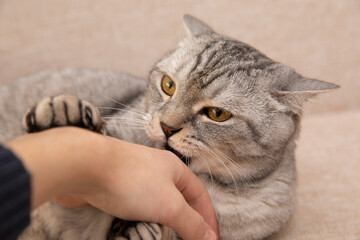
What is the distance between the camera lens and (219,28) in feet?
6.16

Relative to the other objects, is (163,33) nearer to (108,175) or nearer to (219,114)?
(219,114)

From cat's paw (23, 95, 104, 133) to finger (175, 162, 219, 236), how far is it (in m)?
0.26

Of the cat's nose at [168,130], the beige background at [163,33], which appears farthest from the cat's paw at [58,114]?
the beige background at [163,33]

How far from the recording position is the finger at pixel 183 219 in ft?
2.54

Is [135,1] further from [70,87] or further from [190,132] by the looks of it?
[190,132]

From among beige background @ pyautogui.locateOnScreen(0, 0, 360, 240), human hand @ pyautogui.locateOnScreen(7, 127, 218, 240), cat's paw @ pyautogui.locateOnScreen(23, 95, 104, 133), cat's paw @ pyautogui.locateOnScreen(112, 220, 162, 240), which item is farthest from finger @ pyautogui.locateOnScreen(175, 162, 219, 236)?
beige background @ pyautogui.locateOnScreen(0, 0, 360, 240)

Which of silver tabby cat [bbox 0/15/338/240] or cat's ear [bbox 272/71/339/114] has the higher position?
cat's ear [bbox 272/71/339/114]

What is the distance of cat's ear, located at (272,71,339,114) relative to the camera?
101cm

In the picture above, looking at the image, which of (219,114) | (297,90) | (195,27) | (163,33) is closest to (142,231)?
(219,114)

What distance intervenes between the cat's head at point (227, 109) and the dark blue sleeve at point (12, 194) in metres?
0.48

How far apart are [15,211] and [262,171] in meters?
0.74

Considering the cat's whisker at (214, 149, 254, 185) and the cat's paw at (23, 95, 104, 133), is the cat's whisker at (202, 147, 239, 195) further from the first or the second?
the cat's paw at (23, 95, 104, 133)

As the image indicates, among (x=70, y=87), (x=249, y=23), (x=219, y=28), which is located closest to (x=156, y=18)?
(x=219, y=28)

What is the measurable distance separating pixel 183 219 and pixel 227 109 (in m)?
0.33
